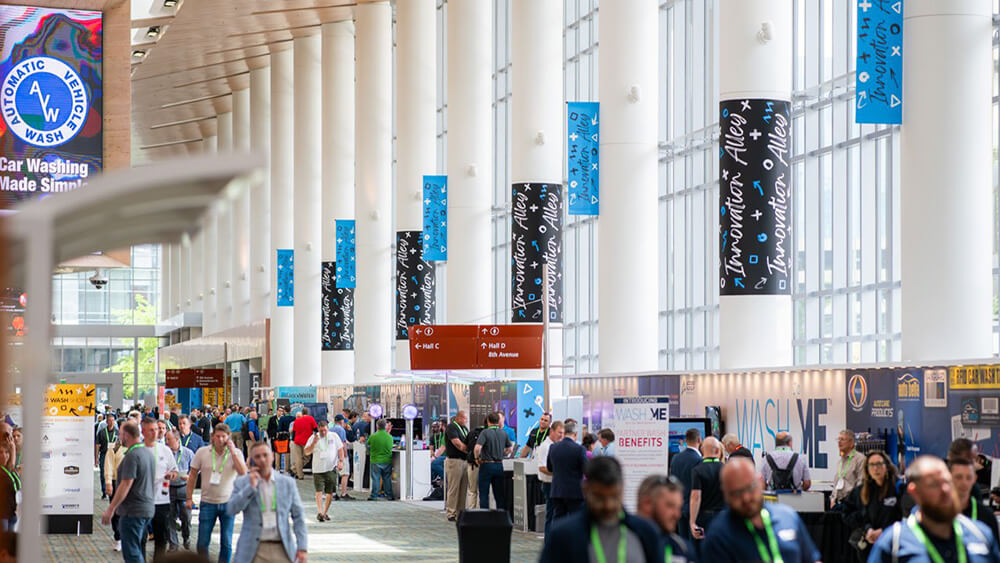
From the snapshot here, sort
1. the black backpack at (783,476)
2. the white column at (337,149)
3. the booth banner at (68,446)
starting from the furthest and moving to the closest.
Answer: the white column at (337,149) → the booth banner at (68,446) → the black backpack at (783,476)

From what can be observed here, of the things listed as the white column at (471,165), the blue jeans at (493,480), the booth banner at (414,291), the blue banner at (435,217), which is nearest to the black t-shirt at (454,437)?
the blue jeans at (493,480)

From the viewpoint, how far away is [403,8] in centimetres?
3694

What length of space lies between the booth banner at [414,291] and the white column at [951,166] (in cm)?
1920

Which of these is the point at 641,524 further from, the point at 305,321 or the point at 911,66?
the point at 305,321

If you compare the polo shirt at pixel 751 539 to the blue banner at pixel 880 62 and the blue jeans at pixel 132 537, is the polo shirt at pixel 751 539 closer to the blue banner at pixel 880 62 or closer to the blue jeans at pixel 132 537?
the blue jeans at pixel 132 537

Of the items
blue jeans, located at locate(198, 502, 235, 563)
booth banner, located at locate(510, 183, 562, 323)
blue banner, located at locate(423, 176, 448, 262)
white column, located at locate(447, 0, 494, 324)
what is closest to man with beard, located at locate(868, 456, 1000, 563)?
blue jeans, located at locate(198, 502, 235, 563)

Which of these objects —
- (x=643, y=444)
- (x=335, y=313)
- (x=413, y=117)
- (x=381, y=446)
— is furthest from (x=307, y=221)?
(x=643, y=444)

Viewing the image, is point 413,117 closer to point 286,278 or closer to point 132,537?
point 286,278

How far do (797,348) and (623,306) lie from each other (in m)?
3.16

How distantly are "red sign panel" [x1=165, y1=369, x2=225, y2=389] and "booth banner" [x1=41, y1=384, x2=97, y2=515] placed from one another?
2754 centimetres

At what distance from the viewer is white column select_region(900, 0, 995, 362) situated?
15312mm

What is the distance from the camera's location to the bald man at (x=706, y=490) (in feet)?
40.4

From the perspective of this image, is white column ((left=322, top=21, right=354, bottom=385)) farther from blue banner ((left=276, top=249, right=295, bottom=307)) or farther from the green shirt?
the green shirt

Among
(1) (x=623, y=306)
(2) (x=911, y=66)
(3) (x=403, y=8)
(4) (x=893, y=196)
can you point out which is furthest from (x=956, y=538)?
(3) (x=403, y=8)
